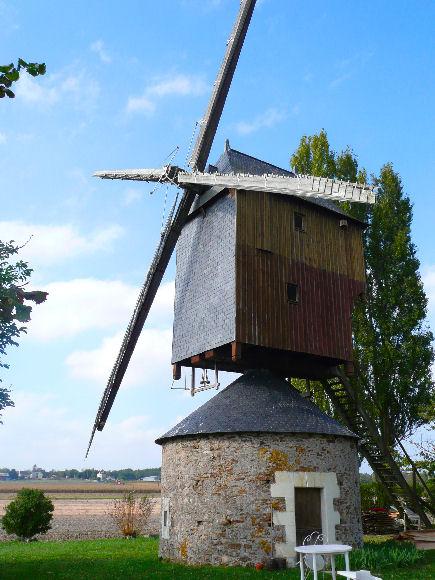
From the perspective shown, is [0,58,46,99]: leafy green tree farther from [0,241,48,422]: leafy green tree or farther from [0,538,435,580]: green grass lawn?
[0,538,435,580]: green grass lawn

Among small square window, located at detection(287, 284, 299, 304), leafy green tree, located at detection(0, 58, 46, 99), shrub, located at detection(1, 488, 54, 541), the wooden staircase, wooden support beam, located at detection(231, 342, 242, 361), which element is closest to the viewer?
leafy green tree, located at detection(0, 58, 46, 99)

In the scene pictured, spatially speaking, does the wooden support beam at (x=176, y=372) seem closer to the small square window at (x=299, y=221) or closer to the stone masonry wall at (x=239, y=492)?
the stone masonry wall at (x=239, y=492)

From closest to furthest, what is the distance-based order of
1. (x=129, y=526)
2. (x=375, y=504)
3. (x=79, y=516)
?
(x=375, y=504) < (x=129, y=526) < (x=79, y=516)

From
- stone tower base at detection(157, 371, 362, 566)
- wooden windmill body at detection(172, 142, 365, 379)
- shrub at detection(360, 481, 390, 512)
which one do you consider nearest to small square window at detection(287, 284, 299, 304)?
wooden windmill body at detection(172, 142, 365, 379)

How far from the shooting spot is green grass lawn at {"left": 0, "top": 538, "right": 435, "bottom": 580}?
39.9ft

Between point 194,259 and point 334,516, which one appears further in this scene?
point 194,259

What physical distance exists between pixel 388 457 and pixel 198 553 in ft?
25.9

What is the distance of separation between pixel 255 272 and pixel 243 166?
16.0ft

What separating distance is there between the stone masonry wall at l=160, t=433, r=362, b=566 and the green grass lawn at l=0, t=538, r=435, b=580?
22.0 inches

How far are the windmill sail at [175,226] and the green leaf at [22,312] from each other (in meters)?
14.6

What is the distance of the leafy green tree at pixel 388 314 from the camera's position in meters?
22.8

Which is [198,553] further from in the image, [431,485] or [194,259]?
[431,485]

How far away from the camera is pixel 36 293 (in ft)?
15.6

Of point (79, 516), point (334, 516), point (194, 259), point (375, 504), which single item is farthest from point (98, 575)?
point (79, 516)
